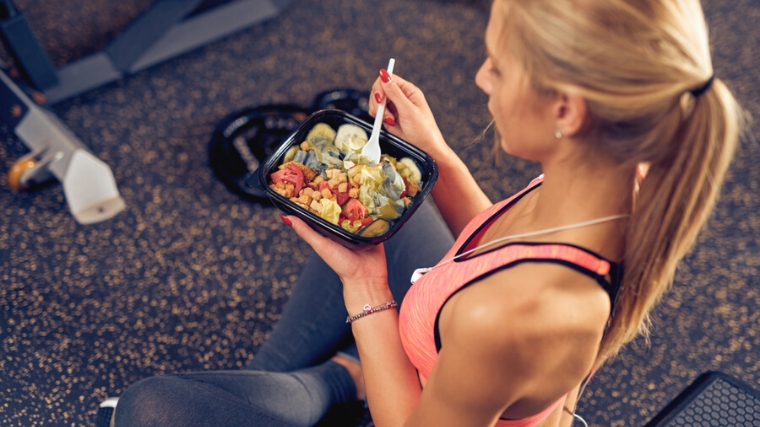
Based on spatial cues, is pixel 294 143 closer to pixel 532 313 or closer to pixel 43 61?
pixel 532 313

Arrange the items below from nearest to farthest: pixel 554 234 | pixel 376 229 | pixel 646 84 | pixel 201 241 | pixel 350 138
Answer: pixel 646 84 → pixel 554 234 → pixel 376 229 → pixel 350 138 → pixel 201 241

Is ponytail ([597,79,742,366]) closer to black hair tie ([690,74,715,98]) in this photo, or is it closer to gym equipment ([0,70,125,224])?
black hair tie ([690,74,715,98])

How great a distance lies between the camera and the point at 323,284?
1.01m

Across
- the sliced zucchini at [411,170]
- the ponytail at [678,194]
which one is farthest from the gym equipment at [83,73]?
the ponytail at [678,194]

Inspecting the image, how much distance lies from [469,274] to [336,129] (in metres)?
0.36

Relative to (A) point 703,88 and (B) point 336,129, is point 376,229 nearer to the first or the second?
(B) point 336,129

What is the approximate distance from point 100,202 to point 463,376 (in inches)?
44.3

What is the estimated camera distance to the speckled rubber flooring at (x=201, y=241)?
3.89ft

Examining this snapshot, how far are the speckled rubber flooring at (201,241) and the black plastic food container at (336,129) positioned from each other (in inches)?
22.7

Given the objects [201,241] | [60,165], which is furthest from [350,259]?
[60,165]

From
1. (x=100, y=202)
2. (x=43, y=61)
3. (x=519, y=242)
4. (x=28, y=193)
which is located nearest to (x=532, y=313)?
(x=519, y=242)

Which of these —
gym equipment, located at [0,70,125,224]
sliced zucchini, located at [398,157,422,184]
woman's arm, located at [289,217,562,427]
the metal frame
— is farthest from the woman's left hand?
the metal frame

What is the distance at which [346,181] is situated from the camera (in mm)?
807

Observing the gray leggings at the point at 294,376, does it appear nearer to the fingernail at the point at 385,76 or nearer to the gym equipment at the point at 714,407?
the fingernail at the point at 385,76
